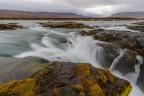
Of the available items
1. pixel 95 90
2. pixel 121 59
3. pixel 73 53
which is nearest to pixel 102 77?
pixel 95 90

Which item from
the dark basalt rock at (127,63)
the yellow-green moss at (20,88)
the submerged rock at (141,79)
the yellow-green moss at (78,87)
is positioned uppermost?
the yellow-green moss at (78,87)

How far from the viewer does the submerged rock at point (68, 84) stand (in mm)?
6652

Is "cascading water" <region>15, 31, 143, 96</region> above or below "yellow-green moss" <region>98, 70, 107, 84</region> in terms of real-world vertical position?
below

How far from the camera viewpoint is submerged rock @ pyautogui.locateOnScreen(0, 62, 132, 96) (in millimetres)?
6652

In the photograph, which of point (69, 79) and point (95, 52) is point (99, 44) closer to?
point (95, 52)

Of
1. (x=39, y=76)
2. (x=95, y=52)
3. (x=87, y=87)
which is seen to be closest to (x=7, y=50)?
(x=95, y=52)

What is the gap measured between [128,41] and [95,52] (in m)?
3.53

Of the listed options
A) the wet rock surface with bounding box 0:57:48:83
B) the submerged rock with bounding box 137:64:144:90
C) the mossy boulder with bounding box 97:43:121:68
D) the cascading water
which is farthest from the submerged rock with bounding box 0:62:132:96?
the mossy boulder with bounding box 97:43:121:68

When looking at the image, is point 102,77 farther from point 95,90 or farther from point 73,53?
point 73,53

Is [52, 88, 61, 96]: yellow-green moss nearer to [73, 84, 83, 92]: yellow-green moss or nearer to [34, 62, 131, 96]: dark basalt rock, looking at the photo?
[34, 62, 131, 96]: dark basalt rock

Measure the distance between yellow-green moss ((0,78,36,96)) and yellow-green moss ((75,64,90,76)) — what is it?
1449 mm

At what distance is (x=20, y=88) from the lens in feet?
22.2

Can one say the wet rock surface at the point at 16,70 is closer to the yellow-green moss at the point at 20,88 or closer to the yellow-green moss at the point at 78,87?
the yellow-green moss at the point at 20,88

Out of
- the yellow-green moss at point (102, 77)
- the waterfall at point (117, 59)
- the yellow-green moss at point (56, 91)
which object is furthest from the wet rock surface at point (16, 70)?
the waterfall at point (117, 59)
